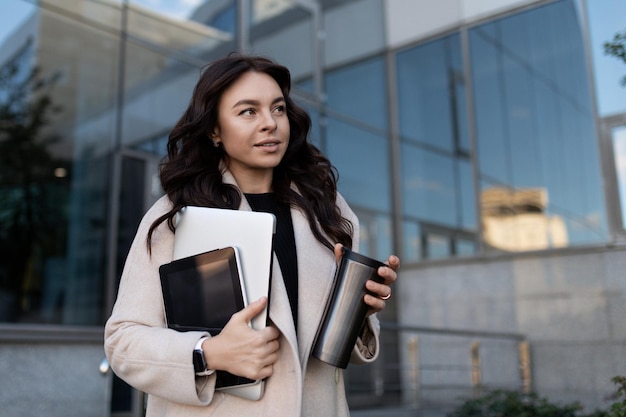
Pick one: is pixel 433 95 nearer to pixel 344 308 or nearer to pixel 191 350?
pixel 344 308

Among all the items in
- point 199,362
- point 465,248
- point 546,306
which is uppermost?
point 465,248

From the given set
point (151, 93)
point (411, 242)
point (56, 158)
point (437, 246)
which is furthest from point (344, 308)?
point (411, 242)

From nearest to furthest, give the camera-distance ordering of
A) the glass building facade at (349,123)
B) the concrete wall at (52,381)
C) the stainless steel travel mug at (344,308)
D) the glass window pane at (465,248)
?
1. the stainless steel travel mug at (344,308)
2. the concrete wall at (52,381)
3. the glass building facade at (349,123)
4. the glass window pane at (465,248)

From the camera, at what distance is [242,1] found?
7.16m

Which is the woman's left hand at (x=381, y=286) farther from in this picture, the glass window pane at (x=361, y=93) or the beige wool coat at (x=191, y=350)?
the glass window pane at (x=361, y=93)

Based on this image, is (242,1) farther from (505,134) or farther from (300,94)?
(505,134)

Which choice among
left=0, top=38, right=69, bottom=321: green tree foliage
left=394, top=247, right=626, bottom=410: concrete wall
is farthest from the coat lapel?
left=0, top=38, right=69, bottom=321: green tree foliage

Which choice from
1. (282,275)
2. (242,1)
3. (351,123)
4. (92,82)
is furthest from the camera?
(351,123)

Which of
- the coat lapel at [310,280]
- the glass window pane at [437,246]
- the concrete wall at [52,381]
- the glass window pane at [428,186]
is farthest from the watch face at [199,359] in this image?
the glass window pane at [428,186]

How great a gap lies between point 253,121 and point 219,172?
17cm

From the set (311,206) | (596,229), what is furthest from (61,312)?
(596,229)

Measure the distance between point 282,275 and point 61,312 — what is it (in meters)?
4.88

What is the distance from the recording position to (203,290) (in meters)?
1.23

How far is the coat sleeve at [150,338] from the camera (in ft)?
3.89
